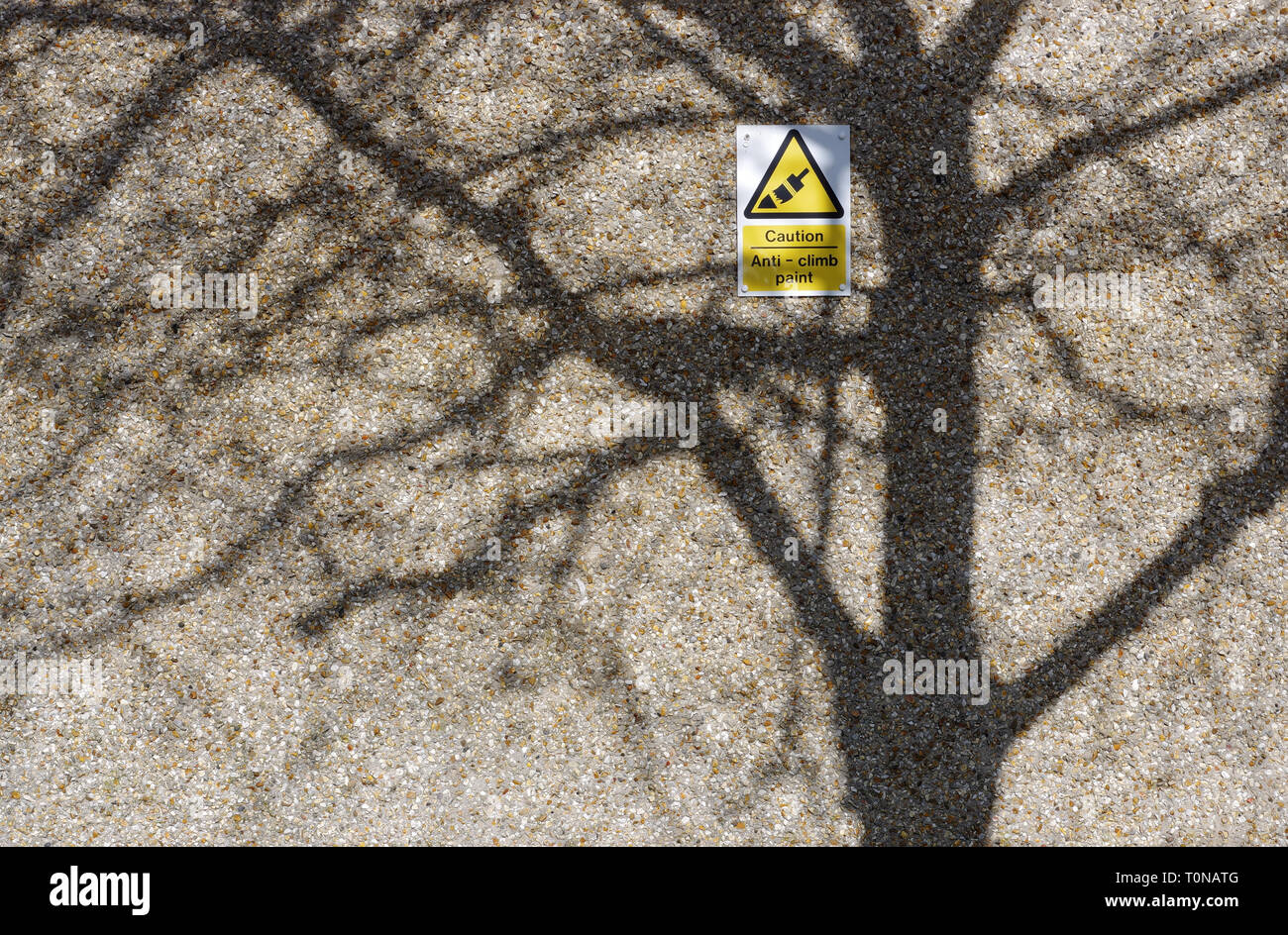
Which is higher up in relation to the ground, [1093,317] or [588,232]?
[588,232]

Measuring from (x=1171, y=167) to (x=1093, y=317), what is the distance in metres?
0.74

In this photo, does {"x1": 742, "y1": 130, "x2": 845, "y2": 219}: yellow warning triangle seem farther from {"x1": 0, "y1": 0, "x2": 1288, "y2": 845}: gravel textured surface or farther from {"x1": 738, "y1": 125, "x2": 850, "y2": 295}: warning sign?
{"x1": 0, "y1": 0, "x2": 1288, "y2": 845}: gravel textured surface

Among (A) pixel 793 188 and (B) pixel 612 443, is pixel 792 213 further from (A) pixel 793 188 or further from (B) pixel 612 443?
(B) pixel 612 443

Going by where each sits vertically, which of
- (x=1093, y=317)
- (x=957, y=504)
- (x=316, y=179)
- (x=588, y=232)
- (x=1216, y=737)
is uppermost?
(x=316, y=179)

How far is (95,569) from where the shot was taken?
111 inches

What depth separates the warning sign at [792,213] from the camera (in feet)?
9.54

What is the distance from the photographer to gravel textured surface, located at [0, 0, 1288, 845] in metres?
2.83

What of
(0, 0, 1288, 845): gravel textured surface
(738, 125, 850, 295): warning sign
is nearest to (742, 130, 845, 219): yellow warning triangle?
(738, 125, 850, 295): warning sign

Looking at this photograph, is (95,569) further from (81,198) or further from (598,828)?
(598,828)

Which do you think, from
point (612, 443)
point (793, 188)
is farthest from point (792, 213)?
point (612, 443)

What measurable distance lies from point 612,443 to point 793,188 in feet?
4.19

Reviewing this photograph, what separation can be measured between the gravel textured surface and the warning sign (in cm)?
7

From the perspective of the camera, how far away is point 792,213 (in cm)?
291

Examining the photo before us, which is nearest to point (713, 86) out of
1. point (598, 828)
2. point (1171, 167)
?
point (1171, 167)
